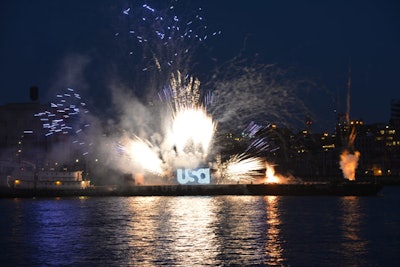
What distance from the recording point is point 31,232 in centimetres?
4759

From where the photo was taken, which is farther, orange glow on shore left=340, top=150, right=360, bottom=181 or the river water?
orange glow on shore left=340, top=150, right=360, bottom=181

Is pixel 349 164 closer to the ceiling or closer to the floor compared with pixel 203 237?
closer to the ceiling

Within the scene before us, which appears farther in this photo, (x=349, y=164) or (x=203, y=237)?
(x=349, y=164)

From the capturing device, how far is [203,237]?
43.2 meters

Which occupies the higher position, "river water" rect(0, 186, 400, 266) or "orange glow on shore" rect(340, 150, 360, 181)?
"orange glow on shore" rect(340, 150, 360, 181)

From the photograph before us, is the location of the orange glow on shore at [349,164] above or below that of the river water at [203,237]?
above

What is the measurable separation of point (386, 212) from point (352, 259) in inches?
1262

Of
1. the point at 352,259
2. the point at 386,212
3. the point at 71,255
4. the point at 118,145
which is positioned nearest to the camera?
the point at 352,259

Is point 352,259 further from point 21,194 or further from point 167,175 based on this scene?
point 21,194

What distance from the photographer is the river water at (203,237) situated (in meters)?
34.4

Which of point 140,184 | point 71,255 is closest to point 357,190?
point 140,184

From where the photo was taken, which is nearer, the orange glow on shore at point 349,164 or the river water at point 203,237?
the river water at point 203,237

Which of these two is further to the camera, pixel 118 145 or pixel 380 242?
pixel 118 145

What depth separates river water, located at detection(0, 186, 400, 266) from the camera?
34.4 m
